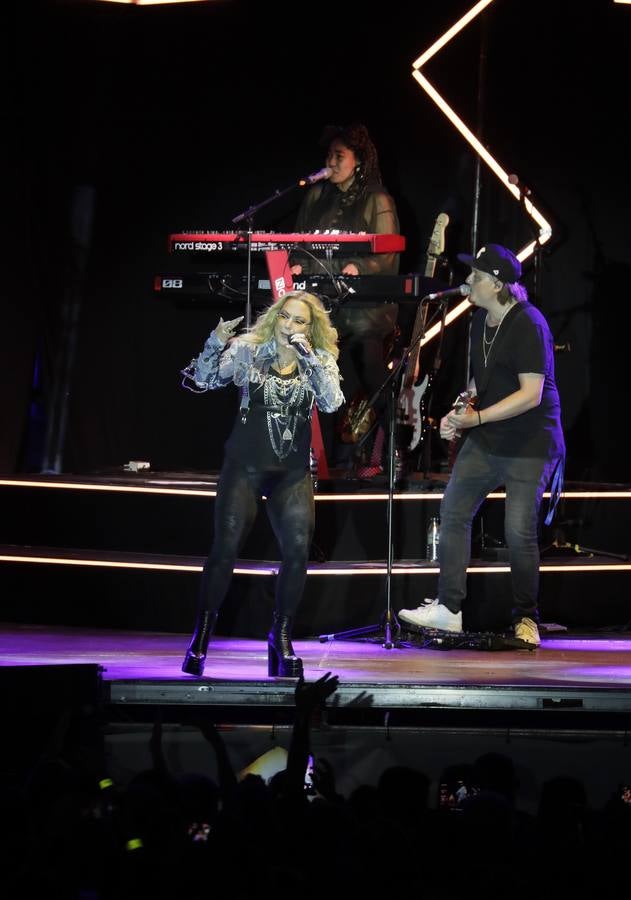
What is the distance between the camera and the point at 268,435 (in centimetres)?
546

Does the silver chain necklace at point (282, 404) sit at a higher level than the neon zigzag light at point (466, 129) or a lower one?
lower

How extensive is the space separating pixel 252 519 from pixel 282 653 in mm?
588

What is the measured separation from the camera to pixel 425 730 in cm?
522

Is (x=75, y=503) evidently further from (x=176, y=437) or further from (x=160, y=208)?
(x=160, y=208)

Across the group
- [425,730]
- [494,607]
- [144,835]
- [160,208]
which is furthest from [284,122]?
[144,835]

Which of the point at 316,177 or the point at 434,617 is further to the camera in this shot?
the point at 316,177

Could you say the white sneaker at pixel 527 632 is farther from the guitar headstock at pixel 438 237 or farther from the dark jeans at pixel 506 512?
the guitar headstock at pixel 438 237

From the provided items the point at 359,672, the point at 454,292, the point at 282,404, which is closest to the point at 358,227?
the point at 454,292

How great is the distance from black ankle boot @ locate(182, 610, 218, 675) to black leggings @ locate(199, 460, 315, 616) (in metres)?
0.04

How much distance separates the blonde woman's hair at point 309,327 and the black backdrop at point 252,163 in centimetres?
331

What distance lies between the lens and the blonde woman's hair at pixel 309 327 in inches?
220

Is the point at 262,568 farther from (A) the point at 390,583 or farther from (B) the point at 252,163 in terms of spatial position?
(B) the point at 252,163

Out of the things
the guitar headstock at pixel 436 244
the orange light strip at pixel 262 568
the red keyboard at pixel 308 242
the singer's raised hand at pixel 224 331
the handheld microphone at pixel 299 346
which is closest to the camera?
the handheld microphone at pixel 299 346

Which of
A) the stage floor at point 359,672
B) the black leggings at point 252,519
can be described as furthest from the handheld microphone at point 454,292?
the stage floor at point 359,672
